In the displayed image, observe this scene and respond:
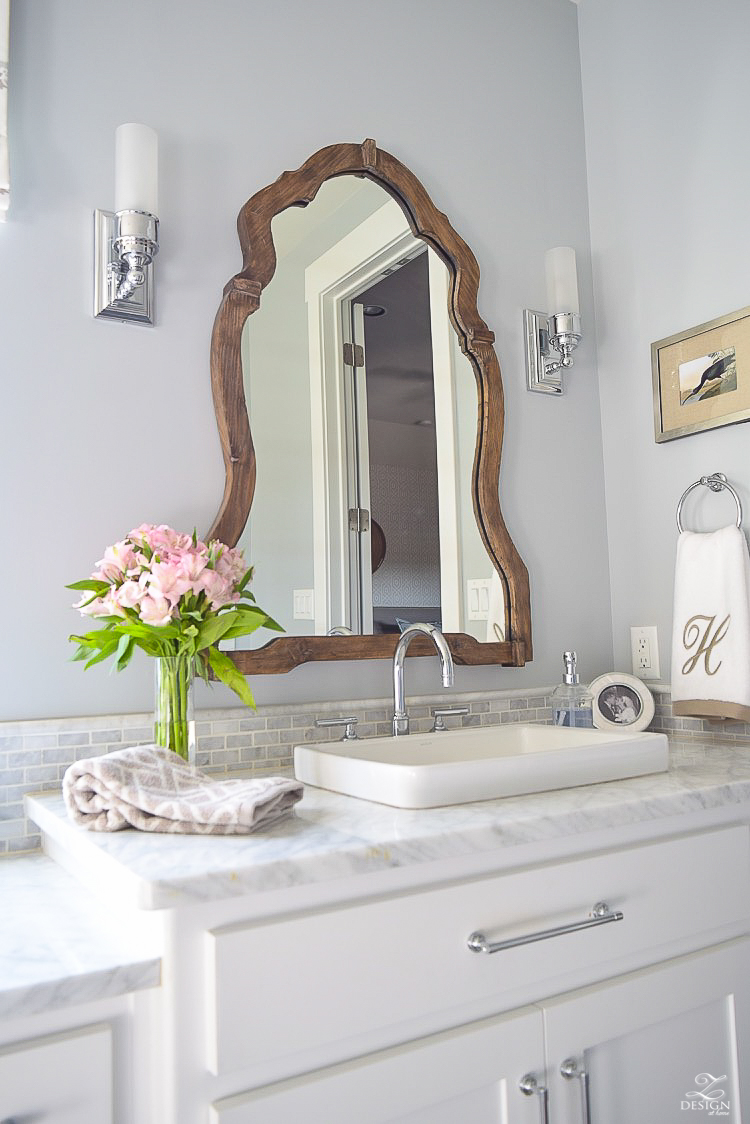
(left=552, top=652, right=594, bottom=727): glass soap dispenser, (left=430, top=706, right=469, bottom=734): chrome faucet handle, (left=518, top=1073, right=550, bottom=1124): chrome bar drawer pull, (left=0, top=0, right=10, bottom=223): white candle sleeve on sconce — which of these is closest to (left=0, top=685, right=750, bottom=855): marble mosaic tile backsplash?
(left=430, top=706, right=469, bottom=734): chrome faucet handle

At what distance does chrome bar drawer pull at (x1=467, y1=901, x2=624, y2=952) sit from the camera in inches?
40.7

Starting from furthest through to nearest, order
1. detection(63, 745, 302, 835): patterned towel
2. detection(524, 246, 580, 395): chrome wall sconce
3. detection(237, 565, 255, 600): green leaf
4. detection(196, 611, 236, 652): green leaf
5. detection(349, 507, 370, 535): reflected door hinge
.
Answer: detection(524, 246, 580, 395): chrome wall sconce
detection(349, 507, 370, 535): reflected door hinge
detection(237, 565, 255, 600): green leaf
detection(196, 611, 236, 652): green leaf
detection(63, 745, 302, 835): patterned towel

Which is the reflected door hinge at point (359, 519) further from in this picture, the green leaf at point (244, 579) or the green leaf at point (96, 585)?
the green leaf at point (96, 585)

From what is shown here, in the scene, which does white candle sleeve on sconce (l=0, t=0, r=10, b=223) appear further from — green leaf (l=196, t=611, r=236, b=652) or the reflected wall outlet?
the reflected wall outlet

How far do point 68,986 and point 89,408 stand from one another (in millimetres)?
916

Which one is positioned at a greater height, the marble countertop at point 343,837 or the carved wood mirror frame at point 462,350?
the carved wood mirror frame at point 462,350

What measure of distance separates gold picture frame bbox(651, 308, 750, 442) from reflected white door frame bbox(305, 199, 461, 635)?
0.49m

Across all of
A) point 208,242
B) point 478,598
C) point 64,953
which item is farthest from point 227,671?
point 208,242

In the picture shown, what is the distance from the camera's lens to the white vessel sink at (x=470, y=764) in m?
1.17

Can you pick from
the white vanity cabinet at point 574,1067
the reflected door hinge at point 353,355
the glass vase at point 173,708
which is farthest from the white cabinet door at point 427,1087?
the reflected door hinge at point 353,355

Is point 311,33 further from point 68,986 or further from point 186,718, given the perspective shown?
point 68,986

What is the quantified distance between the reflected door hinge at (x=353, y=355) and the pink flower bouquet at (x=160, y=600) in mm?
551

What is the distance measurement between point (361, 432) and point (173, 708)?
2.22 feet

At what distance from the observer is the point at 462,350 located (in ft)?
6.16
